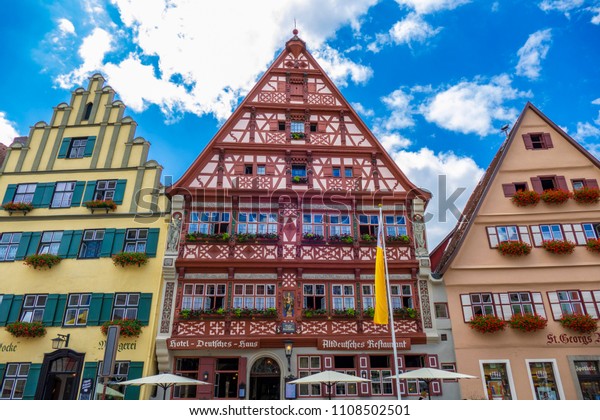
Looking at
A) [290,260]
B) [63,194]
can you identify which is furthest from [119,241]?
[290,260]

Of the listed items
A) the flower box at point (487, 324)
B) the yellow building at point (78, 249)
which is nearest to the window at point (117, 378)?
the yellow building at point (78, 249)

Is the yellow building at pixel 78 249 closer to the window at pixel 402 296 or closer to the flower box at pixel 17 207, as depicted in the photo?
the flower box at pixel 17 207

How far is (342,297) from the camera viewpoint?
18219 millimetres

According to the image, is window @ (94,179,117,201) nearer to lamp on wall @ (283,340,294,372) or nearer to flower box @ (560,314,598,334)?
lamp on wall @ (283,340,294,372)

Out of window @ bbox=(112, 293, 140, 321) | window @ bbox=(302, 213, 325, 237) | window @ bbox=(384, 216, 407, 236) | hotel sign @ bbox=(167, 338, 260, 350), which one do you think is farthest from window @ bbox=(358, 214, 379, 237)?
window @ bbox=(112, 293, 140, 321)

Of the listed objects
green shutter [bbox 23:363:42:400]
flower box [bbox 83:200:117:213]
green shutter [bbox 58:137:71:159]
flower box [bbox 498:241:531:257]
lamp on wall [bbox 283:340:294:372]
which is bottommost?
green shutter [bbox 23:363:42:400]

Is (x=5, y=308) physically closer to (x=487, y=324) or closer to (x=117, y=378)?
(x=117, y=378)

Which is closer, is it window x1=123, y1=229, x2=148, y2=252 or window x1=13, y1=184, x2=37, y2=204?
window x1=123, y1=229, x2=148, y2=252

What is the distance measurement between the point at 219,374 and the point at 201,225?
6.50 meters

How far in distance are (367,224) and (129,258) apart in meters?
10.8

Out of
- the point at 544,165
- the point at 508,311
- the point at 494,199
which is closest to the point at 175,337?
the point at 508,311

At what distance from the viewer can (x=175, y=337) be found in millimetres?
16969

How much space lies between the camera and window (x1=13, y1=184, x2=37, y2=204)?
66.2 ft

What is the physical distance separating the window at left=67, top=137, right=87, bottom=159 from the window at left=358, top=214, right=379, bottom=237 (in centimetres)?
1437
